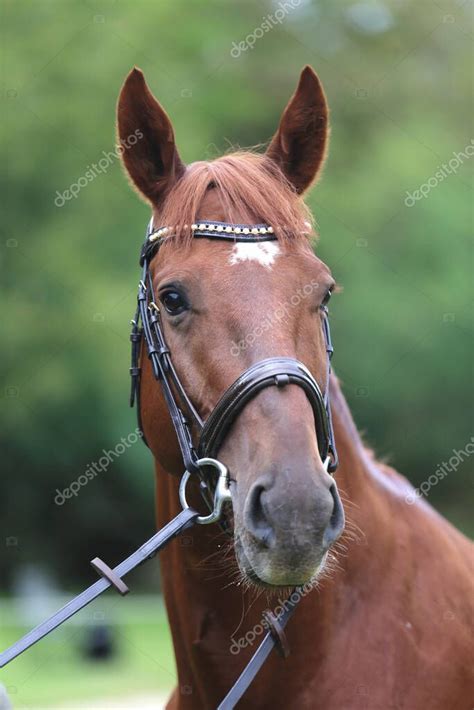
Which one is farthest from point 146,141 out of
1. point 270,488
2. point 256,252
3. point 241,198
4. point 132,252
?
point 132,252

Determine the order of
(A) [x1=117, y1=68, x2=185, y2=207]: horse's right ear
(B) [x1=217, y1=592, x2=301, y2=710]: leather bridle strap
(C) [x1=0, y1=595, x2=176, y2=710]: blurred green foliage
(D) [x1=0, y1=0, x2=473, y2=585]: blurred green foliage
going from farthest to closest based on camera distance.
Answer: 1. (D) [x1=0, y1=0, x2=473, y2=585]: blurred green foliage
2. (C) [x1=0, y1=595, x2=176, y2=710]: blurred green foliage
3. (A) [x1=117, y1=68, x2=185, y2=207]: horse's right ear
4. (B) [x1=217, y1=592, x2=301, y2=710]: leather bridle strap

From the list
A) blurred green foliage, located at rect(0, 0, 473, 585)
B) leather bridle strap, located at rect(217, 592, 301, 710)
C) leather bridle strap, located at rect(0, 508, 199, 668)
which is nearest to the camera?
leather bridle strap, located at rect(0, 508, 199, 668)

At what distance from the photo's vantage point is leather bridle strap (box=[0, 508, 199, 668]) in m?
2.93

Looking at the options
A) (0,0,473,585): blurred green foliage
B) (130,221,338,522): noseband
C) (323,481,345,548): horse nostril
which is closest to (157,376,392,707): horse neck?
(130,221,338,522): noseband

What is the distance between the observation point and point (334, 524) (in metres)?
2.79

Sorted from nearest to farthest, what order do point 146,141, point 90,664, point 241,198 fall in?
point 241,198 < point 146,141 < point 90,664

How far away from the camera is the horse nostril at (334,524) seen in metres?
2.76

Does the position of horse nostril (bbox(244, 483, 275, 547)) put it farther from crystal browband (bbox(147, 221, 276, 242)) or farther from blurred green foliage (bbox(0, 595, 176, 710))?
blurred green foliage (bbox(0, 595, 176, 710))

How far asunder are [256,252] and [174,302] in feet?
1.16

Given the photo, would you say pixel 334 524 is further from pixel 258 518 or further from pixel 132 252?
pixel 132 252

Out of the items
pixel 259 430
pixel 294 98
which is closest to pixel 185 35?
pixel 294 98

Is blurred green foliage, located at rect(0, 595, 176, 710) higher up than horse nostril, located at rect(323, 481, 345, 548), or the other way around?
horse nostril, located at rect(323, 481, 345, 548)

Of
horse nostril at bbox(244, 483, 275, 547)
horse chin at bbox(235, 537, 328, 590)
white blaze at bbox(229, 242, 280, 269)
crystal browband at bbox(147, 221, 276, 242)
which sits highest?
crystal browband at bbox(147, 221, 276, 242)

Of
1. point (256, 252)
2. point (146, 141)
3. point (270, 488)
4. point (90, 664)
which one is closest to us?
point (270, 488)
